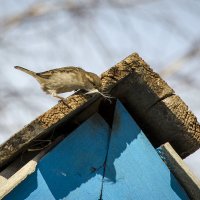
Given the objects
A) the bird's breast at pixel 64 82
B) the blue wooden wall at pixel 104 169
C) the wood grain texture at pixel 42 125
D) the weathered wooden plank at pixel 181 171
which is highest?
the bird's breast at pixel 64 82

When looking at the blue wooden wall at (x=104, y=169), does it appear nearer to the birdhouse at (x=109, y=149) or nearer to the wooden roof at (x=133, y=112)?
the birdhouse at (x=109, y=149)

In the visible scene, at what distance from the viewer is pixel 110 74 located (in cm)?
310

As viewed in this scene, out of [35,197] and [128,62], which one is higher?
[128,62]

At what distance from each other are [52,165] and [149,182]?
0.54m

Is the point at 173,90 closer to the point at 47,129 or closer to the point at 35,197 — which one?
the point at 47,129

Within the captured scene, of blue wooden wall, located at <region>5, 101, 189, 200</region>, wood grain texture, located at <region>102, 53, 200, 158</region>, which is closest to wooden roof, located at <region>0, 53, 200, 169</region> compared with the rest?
wood grain texture, located at <region>102, 53, 200, 158</region>

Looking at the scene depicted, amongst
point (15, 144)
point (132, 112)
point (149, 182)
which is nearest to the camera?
point (15, 144)

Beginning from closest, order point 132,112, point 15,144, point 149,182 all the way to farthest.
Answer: point 15,144, point 149,182, point 132,112

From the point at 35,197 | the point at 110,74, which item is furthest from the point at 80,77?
the point at 35,197

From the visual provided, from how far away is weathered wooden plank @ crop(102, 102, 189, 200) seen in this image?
3141mm

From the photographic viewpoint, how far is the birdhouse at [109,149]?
9.94 ft

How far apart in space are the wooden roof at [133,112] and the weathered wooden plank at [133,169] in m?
0.12

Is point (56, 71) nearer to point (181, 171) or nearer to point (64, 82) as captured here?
point (64, 82)

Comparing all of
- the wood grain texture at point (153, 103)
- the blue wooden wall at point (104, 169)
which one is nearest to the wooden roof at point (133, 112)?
the wood grain texture at point (153, 103)
